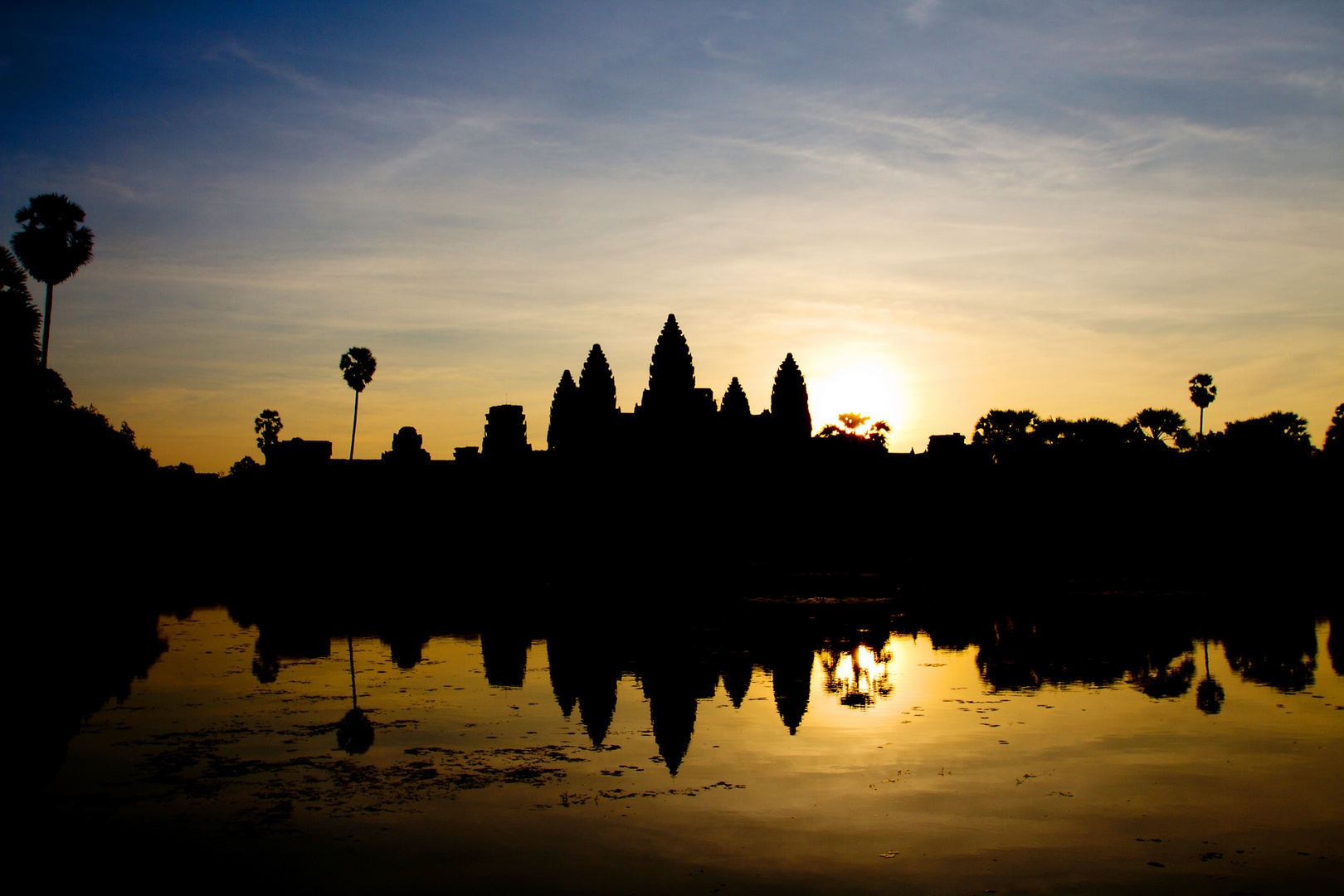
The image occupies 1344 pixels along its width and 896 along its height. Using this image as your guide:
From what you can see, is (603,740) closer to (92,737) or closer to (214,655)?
(92,737)

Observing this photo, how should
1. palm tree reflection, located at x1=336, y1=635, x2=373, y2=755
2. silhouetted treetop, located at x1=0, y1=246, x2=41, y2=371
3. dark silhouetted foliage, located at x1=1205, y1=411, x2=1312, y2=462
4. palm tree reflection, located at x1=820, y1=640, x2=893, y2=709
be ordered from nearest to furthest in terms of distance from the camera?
palm tree reflection, located at x1=336, y1=635, x2=373, y2=755 < palm tree reflection, located at x1=820, y1=640, x2=893, y2=709 < silhouetted treetop, located at x1=0, y1=246, x2=41, y2=371 < dark silhouetted foliage, located at x1=1205, y1=411, x2=1312, y2=462

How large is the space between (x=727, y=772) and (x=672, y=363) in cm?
6547

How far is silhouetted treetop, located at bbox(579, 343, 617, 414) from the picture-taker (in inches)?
3115

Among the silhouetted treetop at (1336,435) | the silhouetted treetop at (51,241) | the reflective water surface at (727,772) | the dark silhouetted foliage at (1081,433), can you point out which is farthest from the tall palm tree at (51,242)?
the silhouetted treetop at (1336,435)

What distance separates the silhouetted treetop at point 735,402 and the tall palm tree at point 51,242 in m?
49.7

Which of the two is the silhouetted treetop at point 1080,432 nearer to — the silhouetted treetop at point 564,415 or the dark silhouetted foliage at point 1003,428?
the dark silhouetted foliage at point 1003,428

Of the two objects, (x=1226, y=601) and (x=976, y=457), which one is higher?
(x=976, y=457)

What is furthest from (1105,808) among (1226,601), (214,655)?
(1226,601)

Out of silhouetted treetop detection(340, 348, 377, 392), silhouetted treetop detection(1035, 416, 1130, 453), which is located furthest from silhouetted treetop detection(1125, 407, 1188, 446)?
silhouetted treetop detection(340, 348, 377, 392)

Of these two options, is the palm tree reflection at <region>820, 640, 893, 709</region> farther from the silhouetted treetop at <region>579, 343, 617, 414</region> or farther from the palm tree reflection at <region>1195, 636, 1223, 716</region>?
the silhouetted treetop at <region>579, 343, 617, 414</region>

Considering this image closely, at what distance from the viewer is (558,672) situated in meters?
18.9

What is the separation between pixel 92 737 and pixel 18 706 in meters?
3.14

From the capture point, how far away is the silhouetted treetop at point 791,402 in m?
81.0

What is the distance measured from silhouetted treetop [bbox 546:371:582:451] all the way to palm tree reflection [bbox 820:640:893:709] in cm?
5941
